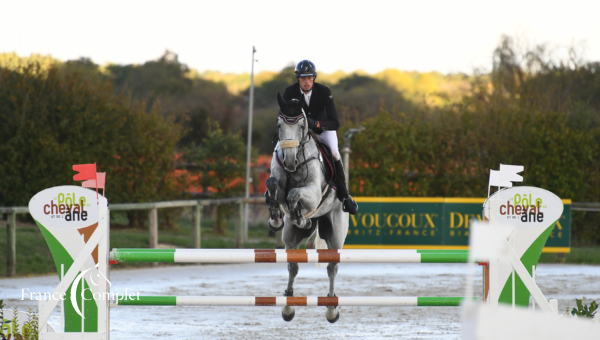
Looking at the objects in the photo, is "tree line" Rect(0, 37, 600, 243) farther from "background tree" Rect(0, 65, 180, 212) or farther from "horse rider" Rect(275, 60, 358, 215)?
"horse rider" Rect(275, 60, 358, 215)

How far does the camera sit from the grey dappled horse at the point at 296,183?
14.7ft

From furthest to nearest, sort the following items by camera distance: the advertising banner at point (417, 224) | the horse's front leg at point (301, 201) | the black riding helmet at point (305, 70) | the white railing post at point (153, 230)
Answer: the advertising banner at point (417, 224) < the white railing post at point (153, 230) < the black riding helmet at point (305, 70) < the horse's front leg at point (301, 201)

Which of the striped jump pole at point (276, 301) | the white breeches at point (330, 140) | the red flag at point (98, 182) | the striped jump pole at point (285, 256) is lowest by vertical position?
the striped jump pole at point (276, 301)

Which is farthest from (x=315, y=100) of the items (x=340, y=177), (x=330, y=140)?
(x=340, y=177)

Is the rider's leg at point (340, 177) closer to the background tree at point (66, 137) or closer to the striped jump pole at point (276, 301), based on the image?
the striped jump pole at point (276, 301)

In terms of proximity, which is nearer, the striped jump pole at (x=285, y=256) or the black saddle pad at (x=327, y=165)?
the striped jump pole at (x=285, y=256)

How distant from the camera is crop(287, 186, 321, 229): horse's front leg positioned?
4449 millimetres

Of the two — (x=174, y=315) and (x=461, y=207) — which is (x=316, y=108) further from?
(x=461, y=207)

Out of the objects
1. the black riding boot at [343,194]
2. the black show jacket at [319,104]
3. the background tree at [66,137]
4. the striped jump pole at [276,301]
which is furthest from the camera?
the background tree at [66,137]

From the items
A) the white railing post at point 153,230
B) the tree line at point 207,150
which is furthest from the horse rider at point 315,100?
the tree line at point 207,150

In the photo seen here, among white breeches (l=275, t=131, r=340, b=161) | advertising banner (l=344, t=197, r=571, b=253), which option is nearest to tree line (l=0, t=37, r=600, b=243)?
advertising banner (l=344, t=197, r=571, b=253)

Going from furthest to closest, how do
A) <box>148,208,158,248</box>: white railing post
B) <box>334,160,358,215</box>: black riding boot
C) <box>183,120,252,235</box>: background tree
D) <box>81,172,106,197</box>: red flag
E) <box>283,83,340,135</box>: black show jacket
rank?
<box>183,120,252,235</box>: background tree
<box>148,208,158,248</box>: white railing post
<box>334,160,358,215</box>: black riding boot
<box>283,83,340,135</box>: black show jacket
<box>81,172,106,197</box>: red flag

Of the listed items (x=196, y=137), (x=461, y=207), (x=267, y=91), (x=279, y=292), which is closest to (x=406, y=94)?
(x=267, y=91)

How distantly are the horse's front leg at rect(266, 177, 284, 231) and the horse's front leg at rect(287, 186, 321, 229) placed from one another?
102 millimetres
